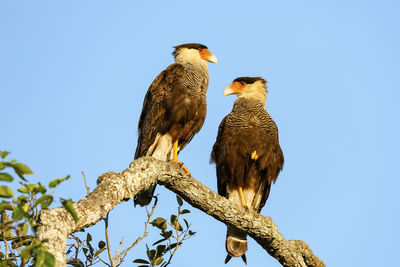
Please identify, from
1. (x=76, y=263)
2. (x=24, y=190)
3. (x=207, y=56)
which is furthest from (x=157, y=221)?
(x=207, y=56)

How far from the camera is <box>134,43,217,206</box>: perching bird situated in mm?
5070

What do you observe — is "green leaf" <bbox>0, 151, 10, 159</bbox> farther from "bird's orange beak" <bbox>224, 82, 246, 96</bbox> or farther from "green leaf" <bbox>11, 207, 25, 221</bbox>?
"bird's orange beak" <bbox>224, 82, 246, 96</bbox>

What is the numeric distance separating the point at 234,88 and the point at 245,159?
122 centimetres

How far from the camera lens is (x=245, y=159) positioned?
5.18 metres

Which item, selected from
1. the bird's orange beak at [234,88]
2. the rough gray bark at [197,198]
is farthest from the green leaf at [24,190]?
the bird's orange beak at [234,88]

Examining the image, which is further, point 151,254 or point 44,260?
point 151,254

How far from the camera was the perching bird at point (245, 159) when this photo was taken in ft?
16.9

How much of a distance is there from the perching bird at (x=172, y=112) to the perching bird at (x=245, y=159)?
1.18ft

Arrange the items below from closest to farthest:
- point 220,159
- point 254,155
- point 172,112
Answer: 1. point 172,112
2. point 254,155
3. point 220,159

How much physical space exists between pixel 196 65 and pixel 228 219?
1.97 meters

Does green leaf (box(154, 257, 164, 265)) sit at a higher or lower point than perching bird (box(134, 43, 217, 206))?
lower

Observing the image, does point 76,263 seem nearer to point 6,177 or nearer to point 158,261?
point 158,261

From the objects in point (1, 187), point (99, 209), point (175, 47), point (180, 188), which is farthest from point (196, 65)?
point (1, 187)

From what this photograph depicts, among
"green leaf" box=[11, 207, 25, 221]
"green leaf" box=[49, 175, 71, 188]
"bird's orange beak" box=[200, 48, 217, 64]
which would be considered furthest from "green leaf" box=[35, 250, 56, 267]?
"bird's orange beak" box=[200, 48, 217, 64]
